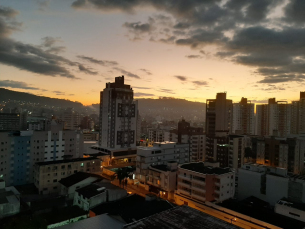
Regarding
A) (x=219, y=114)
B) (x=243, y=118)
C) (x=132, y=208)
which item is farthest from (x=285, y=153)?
(x=243, y=118)

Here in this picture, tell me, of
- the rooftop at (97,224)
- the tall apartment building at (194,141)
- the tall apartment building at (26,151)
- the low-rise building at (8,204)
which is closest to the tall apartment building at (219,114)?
the tall apartment building at (194,141)

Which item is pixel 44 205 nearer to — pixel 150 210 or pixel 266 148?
pixel 150 210

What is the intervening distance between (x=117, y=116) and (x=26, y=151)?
2303cm

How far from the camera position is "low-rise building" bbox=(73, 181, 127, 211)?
2720 centimetres

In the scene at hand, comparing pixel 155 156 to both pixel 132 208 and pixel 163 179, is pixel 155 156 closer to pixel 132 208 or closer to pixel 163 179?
pixel 163 179

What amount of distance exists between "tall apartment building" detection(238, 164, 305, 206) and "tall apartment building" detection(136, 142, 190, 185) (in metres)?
13.2

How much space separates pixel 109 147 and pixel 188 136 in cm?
1994

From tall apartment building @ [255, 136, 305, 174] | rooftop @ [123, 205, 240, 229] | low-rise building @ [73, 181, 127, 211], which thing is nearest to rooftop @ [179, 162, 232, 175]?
low-rise building @ [73, 181, 127, 211]

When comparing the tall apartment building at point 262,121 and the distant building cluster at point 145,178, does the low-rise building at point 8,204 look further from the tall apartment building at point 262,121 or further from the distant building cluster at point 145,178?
the tall apartment building at point 262,121

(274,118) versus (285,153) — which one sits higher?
(274,118)

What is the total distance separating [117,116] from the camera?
5800 centimetres

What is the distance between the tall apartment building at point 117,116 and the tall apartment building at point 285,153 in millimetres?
32291

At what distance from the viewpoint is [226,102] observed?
68688 millimetres

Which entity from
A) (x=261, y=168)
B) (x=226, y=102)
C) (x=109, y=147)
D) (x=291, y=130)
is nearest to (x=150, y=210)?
(x=261, y=168)
